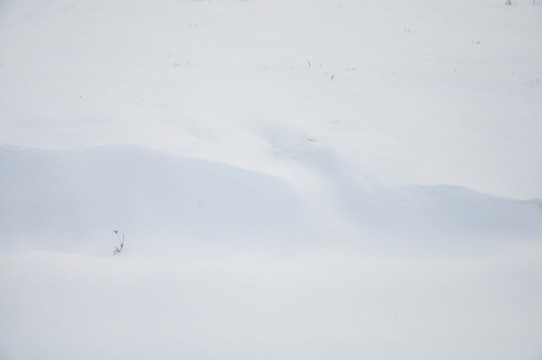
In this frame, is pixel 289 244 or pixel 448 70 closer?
pixel 289 244

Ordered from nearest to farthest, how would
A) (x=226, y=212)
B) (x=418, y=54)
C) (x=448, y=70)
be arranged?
(x=226, y=212)
(x=448, y=70)
(x=418, y=54)

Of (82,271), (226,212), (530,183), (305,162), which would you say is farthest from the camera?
(305,162)

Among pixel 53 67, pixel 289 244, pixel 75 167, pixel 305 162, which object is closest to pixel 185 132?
pixel 75 167

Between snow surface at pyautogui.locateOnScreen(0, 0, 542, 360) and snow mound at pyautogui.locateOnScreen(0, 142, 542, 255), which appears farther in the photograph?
snow mound at pyautogui.locateOnScreen(0, 142, 542, 255)

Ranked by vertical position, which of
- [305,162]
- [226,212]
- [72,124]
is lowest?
[226,212]

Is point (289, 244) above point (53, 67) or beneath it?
beneath

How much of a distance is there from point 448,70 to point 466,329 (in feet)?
18.0

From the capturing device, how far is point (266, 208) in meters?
3.77

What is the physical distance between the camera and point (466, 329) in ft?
9.00

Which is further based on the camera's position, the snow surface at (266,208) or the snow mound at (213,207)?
the snow mound at (213,207)

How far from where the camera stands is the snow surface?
8.84 ft

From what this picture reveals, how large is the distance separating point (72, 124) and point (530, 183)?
18.6 ft

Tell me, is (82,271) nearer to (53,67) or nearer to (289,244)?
(289,244)

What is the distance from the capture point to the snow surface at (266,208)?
2.70 m
